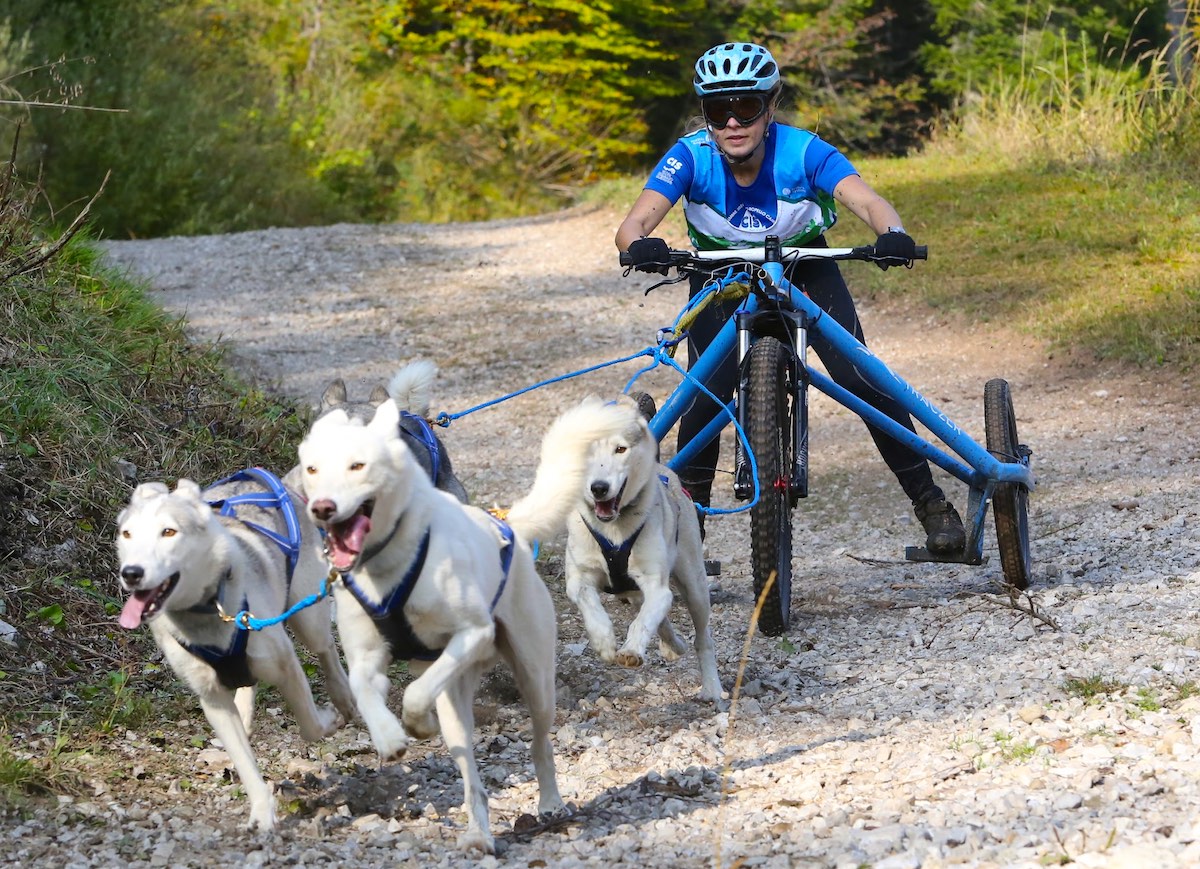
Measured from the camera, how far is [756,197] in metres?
6.20

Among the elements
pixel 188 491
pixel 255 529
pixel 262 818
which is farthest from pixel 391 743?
pixel 255 529

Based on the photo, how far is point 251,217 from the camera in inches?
782

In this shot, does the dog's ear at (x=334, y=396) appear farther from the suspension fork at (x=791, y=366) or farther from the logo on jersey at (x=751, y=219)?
the logo on jersey at (x=751, y=219)

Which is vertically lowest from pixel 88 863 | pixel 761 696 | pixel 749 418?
pixel 761 696

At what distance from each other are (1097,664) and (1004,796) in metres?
1.31

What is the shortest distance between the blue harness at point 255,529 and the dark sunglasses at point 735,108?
2519mm

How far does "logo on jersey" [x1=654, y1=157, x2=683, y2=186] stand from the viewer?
6.15 m

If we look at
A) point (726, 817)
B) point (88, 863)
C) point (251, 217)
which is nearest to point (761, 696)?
point (726, 817)

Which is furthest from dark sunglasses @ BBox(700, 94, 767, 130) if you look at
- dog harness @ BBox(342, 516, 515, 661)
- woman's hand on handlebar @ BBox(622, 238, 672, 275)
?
dog harness @ BBox(342, 516, 515, 661)

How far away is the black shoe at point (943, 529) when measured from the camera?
6.27m

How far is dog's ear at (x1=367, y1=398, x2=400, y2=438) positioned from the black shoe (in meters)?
3.17

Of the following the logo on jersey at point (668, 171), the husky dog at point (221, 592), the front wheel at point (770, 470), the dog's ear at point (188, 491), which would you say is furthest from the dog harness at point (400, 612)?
the logo on jersey at point (668, 171)

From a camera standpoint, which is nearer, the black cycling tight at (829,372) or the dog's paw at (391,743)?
the dog's paw at (391,743)

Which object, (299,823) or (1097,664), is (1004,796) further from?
(299,823)
